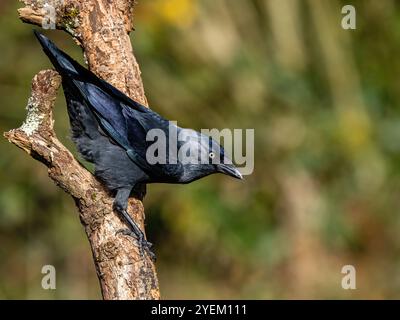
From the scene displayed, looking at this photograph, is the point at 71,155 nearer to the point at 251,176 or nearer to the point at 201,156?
the point at 201,156

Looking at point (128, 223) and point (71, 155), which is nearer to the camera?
point (71, 155)

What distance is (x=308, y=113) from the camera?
902 cm

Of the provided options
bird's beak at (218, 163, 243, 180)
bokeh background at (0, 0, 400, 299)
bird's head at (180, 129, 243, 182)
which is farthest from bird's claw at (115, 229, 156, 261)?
bokeh background at (0, 0, 400, 299)

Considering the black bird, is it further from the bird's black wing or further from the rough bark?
the rough bark

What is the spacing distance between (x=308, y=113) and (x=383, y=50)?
56.6 inches

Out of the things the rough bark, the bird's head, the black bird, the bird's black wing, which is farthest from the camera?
the bird's head

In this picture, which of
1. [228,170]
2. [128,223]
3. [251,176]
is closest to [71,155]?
[128,223]

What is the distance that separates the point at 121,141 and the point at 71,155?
585 mm

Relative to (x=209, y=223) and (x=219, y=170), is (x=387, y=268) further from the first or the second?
(x=219, y=170)

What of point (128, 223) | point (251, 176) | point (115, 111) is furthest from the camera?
point (251, 176)

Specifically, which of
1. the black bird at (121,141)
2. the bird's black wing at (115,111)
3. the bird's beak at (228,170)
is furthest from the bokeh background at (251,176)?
the bird's black wing at (115,111)

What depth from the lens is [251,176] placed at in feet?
29.5

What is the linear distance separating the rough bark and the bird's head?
0.46 meters

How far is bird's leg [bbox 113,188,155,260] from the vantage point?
4480 mm
